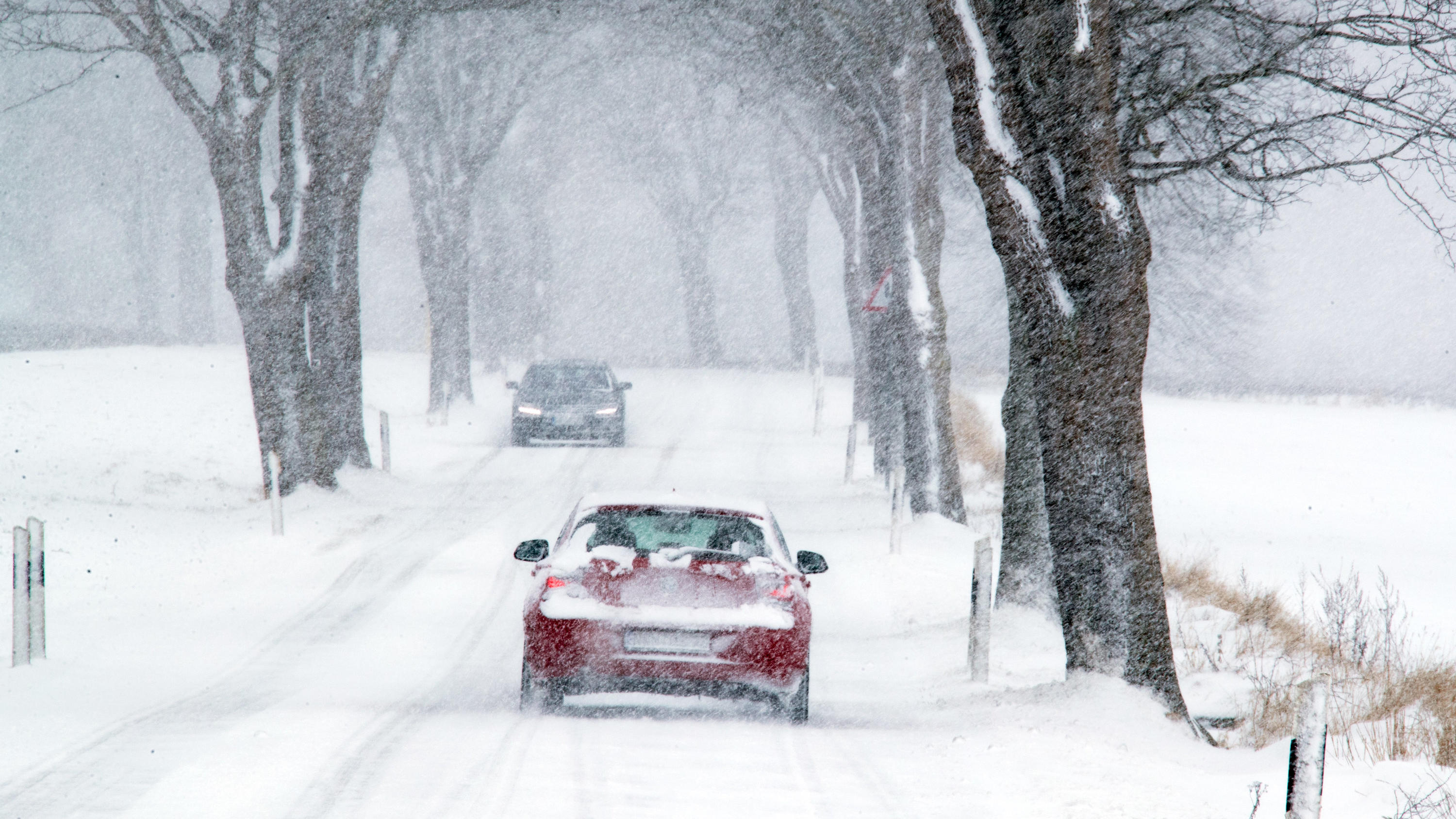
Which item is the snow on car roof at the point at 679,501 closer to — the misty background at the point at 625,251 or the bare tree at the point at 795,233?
the misty background at the point at 625,251

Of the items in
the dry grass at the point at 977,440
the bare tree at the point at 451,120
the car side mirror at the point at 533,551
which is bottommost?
the dry grass at the point at 977,440

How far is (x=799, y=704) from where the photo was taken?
27.8ft

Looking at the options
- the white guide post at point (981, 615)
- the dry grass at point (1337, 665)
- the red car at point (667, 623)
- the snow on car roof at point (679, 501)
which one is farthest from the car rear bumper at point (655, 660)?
the dry grass at point (1337, 665)

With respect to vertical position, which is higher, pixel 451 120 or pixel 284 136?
pixel 451 120

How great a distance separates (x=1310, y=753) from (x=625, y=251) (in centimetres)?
8239

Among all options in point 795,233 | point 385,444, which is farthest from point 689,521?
point 795,233

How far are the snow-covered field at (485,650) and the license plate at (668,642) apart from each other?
1.56ft

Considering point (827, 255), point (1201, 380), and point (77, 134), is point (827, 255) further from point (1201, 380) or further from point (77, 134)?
point (77, 134)

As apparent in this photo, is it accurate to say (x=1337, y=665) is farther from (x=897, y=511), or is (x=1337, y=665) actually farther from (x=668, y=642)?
(x=897, y=511)

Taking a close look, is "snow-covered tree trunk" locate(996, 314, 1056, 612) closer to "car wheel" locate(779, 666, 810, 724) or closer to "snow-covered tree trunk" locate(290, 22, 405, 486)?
"car wheel" locate(779, 666, 810, 724)

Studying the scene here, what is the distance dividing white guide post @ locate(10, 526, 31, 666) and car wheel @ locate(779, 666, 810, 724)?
17.5ft

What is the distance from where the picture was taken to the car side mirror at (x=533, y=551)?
8727 mm

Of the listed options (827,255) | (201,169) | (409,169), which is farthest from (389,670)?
(827,255)

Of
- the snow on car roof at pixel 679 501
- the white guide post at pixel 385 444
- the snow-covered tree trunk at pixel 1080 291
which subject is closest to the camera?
the snow-covered tree trunk at pixel 1080 291
